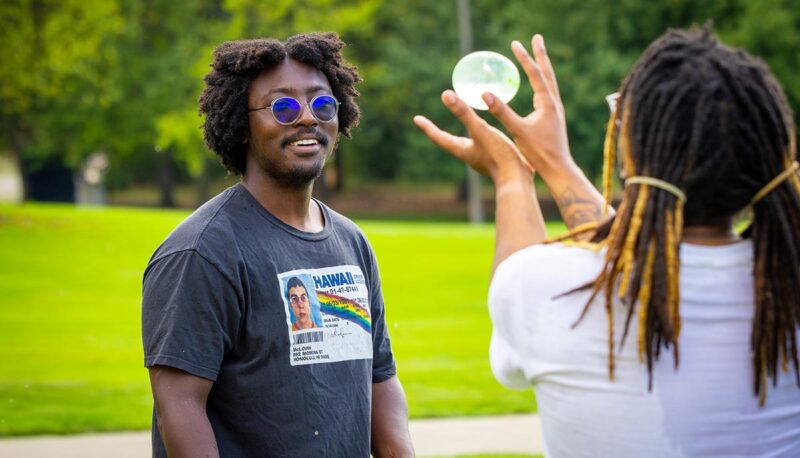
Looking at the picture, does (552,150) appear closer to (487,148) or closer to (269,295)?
(487,148)

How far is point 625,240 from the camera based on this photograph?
1943mm

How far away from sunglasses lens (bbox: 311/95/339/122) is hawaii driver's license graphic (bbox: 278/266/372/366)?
19.0 inches

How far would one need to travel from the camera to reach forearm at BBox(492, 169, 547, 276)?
84.5 inches

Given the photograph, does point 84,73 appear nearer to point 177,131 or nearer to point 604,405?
point 177,131

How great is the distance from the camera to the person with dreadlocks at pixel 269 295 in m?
2.90

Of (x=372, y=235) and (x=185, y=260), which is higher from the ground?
(x=185, y=260)

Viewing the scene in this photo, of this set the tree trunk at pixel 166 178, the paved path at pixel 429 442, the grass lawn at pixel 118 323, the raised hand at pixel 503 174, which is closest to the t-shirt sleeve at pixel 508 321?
the raised hand at pixel 503 174

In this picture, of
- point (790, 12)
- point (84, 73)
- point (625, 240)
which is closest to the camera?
point (625, 240)

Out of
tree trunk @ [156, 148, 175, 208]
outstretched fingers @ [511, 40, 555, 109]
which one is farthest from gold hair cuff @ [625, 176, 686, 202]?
tree trunk @ [156, 148, 175, 208]

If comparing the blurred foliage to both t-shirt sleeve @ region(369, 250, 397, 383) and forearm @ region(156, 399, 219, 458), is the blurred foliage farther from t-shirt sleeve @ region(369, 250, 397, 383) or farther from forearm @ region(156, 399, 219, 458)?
forearm @ region(156, 399, 219, 458)

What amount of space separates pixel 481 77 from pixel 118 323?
9.91 metres

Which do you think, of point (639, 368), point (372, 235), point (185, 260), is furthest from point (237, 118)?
point (372, 235)

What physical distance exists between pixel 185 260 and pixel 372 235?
1568 cm

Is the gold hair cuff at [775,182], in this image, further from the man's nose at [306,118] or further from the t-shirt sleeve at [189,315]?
the man's nose at [306,118]
